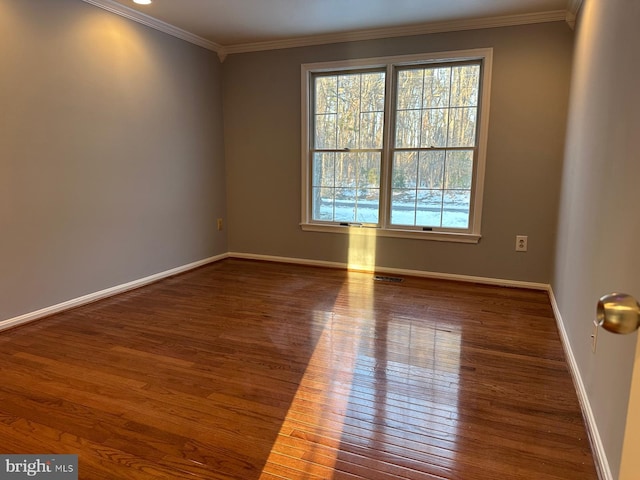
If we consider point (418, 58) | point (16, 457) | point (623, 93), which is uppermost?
point (418, 58)

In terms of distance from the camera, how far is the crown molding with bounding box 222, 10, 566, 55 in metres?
3.54

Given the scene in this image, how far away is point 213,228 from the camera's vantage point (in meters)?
4.85

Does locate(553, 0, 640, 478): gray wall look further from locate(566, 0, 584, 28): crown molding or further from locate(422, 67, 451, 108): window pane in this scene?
locate(422, 67, 451, 108): window pane

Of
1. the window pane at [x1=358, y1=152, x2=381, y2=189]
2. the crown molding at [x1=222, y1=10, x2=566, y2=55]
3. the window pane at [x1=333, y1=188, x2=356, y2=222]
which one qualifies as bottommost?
the window pane at [x1=333, y1=188, x2=356, y2=222]

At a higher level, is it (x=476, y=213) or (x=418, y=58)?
(x=418, y=58)

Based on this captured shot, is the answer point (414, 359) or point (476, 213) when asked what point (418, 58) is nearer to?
point (476, 213)

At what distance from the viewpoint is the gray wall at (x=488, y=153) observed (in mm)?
3639

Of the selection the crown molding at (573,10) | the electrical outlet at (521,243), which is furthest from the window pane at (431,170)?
the crown molding at (573,10)

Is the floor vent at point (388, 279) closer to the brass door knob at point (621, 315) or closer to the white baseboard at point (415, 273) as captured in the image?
the white baseboard at point (415, 273)

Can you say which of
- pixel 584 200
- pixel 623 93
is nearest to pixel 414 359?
pixel 584 200

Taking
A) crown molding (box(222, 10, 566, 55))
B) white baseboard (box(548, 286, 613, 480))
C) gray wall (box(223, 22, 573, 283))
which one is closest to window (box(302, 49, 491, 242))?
gray wall (box(223, 22, 573, 283))

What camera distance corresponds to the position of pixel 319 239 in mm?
4672

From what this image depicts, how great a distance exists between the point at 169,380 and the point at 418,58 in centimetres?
346

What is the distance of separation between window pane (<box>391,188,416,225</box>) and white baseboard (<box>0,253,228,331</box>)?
219cm
